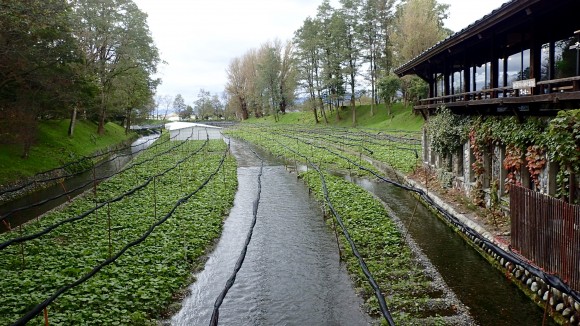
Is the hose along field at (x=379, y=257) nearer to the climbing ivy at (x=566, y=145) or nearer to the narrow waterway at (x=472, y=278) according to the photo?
the narrow waterway at (x=472, y=278)

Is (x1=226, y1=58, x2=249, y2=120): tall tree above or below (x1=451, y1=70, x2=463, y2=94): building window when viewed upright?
above

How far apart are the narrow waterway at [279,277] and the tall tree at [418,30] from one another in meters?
34.0

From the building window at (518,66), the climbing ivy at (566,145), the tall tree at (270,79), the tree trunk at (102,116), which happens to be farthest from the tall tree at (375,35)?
the climbing ivy at (566,145)

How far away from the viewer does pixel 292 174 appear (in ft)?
88.6

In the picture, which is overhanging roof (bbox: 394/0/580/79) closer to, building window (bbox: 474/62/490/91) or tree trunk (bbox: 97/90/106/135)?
building window (bbox: 474/62/490/91)

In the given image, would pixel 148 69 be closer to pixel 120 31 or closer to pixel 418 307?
pixel 120 31

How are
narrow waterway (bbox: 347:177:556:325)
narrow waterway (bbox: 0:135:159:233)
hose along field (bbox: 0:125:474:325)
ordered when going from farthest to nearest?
narrow waterway (bbox: 0:135:159:233), narrow waterway (bbox: 347:177:556:325), hose along field (bbox: 0:125:474:325)

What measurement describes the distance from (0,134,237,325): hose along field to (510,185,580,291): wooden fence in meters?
8.36

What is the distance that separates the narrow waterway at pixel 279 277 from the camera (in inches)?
367

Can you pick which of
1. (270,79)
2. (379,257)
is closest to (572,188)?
(379,257)

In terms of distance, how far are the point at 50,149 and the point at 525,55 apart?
29.6 meters

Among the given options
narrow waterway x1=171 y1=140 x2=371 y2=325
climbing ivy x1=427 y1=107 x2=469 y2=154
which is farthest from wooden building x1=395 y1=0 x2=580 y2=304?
narrow waterway x1=171 y1=140 x2=371 y2=325

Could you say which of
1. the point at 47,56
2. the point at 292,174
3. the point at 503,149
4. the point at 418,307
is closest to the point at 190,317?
the point at 418,307

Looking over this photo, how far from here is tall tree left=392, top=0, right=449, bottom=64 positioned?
150 feet
